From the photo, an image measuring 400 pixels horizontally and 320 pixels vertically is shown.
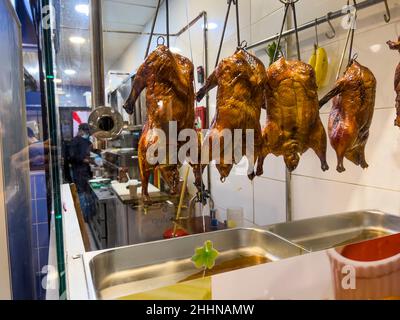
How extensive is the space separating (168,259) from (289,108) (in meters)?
0.55

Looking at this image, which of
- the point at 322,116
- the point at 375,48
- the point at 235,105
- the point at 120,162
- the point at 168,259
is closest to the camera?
the point at 235,105

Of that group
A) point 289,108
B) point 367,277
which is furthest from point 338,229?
point 289,108

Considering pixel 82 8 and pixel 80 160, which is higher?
pixel 82 8

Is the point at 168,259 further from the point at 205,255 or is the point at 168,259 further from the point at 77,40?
the point at 77,40

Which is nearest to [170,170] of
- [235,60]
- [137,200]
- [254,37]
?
[235,60]

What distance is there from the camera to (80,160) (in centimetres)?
110

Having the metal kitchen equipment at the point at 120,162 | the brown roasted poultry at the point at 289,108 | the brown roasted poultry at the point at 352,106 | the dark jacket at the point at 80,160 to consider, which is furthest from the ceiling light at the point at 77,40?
the brown roasted poultry at the point at 352,106

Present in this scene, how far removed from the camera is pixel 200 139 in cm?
74

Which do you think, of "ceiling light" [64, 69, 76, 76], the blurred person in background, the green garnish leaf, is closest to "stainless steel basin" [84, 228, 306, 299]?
the green garnish leaf

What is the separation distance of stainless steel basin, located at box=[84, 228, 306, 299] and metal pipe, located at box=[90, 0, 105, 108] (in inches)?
16.2

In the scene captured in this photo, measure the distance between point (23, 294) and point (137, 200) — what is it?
102 cm

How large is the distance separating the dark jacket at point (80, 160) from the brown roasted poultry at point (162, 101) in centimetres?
27

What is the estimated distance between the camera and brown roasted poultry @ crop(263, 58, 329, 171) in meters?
0.77

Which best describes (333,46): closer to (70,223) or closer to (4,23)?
(4,23)
